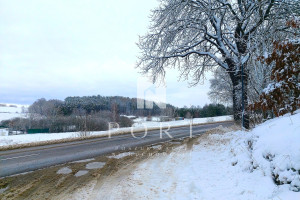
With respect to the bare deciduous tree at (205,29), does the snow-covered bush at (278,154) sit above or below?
below

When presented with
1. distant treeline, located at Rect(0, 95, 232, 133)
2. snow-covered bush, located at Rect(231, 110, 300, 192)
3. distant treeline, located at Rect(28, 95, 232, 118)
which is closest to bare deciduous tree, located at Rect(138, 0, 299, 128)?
snow-covered bush, located at Rect(231, 110, 300, 192)

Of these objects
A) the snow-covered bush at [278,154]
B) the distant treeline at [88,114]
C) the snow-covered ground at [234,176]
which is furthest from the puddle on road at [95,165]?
the distant treeline at [88,114]

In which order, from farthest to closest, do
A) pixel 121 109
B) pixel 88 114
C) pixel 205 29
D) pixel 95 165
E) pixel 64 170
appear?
pixel 121 109, pixel 88 114, pixel 205 29, pixel 95 165, pixel 64 170

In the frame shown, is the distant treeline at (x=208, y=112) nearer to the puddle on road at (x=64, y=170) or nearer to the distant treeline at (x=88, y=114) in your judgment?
the distant treeline at (x=88, y=114)

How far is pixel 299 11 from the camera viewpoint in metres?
7.70

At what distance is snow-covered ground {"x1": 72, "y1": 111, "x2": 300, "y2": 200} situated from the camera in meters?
3.00

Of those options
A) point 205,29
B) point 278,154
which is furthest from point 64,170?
point 205,29

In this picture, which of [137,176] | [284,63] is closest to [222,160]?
[137,176]

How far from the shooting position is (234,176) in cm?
403

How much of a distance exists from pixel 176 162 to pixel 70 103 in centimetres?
6285

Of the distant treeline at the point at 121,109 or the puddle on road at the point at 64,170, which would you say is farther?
the distant treeline at the point at 121,109

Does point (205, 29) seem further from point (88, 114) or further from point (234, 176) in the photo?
point (88, 114)

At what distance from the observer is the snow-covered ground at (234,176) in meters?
3.00

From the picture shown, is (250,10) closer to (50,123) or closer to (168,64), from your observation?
(168,64)
